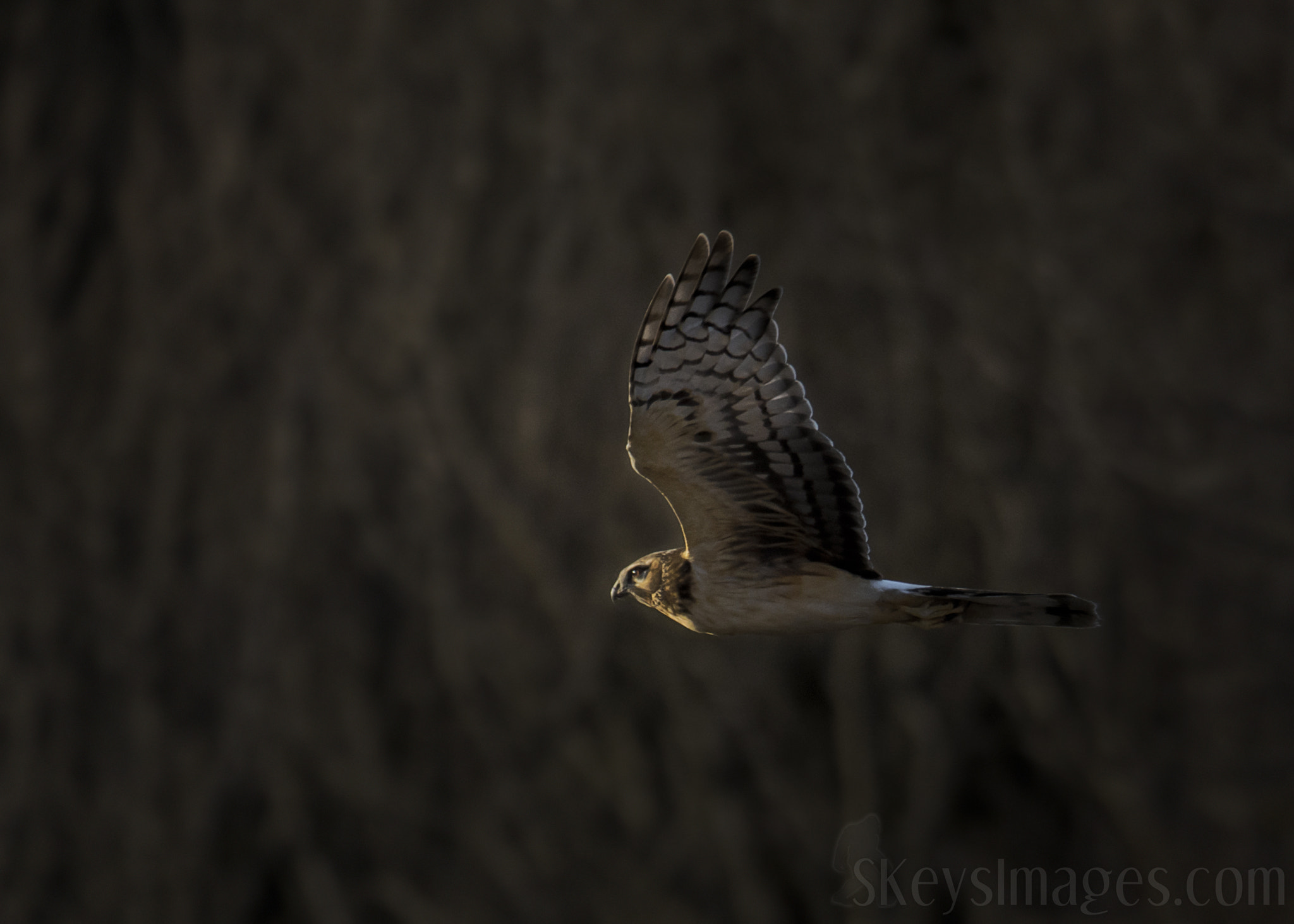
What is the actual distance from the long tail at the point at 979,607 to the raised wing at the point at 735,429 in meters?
0.12

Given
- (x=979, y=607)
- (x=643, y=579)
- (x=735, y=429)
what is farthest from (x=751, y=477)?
(x=979, y=607)

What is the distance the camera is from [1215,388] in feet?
17.7

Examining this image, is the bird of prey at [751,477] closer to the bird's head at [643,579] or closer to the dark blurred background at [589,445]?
the bird's head at [643,579]

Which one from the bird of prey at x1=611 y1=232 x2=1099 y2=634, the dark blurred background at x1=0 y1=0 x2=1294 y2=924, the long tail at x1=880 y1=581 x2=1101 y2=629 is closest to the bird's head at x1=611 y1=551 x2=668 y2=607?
the bird of prey at x1=611 y1=232 x2=1099 y2=634

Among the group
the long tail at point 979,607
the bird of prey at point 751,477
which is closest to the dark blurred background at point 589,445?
the long tail at point 979,607

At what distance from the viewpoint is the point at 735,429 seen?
8.26 feet

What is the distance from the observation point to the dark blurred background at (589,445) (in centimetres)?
539

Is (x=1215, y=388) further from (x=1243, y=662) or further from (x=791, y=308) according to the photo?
(x=791, y=308)

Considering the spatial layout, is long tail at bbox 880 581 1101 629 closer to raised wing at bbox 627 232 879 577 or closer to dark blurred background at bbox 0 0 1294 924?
raised wing at bbox 627 232 879 577

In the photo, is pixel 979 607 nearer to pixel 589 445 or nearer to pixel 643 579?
pixel 643 579

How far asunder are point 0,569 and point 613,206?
472 cm

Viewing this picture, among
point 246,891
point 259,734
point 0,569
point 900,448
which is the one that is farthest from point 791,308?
point 0,569

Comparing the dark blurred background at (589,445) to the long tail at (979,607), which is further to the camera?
the dark blurred background at (589,445)

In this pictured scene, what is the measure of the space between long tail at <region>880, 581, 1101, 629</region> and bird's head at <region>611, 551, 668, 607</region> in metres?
0.51
